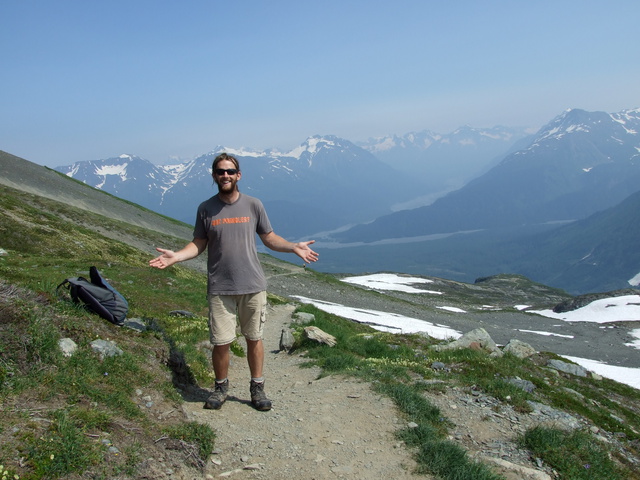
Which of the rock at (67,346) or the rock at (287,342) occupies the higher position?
the rock at (67,346)

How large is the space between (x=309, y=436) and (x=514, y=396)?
5.12 m

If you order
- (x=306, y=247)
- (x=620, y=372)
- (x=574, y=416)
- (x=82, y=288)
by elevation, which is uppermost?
(x=306, y=247)

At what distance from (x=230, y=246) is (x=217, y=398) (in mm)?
2764

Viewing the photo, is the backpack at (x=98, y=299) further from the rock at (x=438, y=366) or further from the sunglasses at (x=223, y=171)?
the rock at (x=438, y=366)

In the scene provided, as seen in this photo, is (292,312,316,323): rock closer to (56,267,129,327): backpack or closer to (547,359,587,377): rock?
(547,359,587,377): rock

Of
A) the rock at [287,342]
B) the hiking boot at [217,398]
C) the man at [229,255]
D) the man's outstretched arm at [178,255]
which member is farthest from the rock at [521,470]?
the rock at [287,342]

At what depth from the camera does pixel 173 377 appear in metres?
8.59

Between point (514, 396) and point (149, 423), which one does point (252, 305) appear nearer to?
point (149, 423)

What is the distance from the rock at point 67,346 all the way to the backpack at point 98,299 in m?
1.40

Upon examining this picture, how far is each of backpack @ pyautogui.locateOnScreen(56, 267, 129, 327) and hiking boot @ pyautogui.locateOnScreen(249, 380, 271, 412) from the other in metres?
3.12

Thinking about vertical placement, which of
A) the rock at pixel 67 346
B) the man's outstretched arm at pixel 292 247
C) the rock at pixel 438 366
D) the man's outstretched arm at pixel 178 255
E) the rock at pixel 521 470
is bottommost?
the rock at pixel 521 470

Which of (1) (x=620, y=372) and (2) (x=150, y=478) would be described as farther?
A: (1) (x=620, y=372)

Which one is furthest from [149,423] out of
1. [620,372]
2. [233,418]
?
[620,372]

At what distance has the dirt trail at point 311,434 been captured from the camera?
6.28 metres
